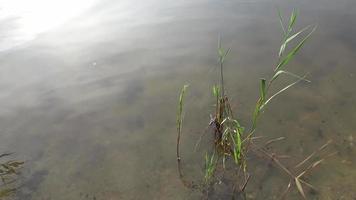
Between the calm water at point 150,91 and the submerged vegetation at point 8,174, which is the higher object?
the calm water at point 150,91

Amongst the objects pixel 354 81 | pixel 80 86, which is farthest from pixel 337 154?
pixel 80 86

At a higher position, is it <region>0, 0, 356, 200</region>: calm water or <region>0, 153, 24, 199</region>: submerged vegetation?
<region>0, 0, 356, 200</region>: calm water

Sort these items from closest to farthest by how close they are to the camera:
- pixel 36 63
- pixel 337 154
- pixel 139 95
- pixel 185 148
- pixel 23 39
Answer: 1. pixel 337 154
2. pixel 185 148
3. pixel 139 95
4. pixel 36 63
5. pixel 23 39

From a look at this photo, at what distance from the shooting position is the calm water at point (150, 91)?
3254mm

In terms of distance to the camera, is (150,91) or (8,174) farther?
(150,91)

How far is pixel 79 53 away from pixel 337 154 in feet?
10.2

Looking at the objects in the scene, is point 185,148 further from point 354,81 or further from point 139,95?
point 354,81

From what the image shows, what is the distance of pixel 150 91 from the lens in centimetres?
423

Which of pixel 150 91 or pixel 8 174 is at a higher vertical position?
pixel 150 91

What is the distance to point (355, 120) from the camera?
348cm

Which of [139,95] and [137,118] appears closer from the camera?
[137,118]

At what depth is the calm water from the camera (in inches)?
128

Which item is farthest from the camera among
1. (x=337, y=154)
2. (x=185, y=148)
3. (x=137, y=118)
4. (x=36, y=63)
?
(x=36, y=63)

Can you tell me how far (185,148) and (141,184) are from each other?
48cm
